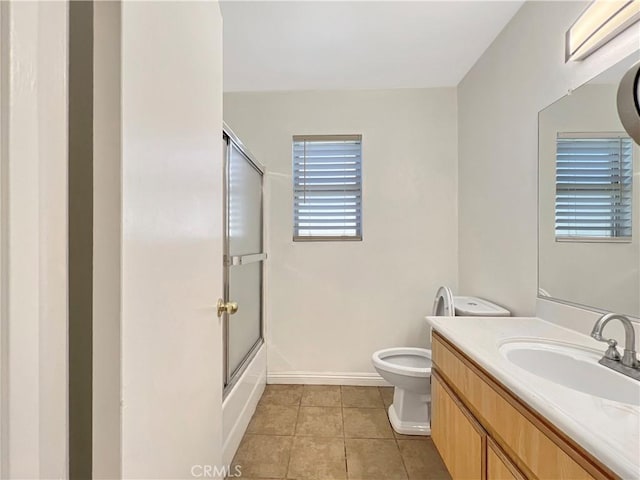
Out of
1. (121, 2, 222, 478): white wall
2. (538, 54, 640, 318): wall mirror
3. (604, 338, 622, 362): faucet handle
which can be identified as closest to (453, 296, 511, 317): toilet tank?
(538, 54, 640, 318): wall mirror

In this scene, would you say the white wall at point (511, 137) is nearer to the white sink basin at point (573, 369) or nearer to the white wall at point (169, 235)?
the white sink basin at point (573, 369)

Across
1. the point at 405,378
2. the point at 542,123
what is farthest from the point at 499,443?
the point at 542,123

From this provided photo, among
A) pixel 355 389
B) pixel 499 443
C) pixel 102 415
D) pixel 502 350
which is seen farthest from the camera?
pixel 355 389

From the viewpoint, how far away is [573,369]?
110 centimetres

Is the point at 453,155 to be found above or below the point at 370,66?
below

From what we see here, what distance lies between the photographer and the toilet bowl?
190 cm

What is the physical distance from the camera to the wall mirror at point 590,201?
1.16m

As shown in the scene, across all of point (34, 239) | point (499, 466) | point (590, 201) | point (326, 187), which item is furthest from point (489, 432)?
point (326, 187)

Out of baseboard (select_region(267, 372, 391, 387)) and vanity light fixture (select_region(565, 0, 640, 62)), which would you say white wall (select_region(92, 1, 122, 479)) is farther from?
baseboard (select_region(267, 372, 391, 387))

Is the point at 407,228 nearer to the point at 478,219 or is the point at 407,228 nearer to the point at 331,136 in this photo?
the point at 478,219

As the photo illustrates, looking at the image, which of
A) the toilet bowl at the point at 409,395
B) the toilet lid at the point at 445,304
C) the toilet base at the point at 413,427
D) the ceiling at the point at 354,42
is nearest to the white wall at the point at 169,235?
the ceiling at the point at 354,42

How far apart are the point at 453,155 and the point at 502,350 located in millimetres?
1910

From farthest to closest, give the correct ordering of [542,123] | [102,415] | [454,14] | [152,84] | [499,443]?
1. [454,14]
2. [542,123]
3. [499,443]
4. [152,84]
5. [102,415]

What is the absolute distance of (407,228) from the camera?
269cm
